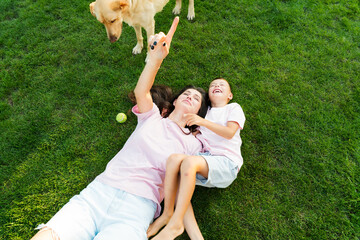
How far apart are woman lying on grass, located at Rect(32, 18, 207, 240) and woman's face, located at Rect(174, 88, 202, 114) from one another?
14 mm

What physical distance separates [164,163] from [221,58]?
8.18ft

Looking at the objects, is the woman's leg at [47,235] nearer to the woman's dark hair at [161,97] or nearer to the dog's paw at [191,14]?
the woman's dark hair at [161,97]

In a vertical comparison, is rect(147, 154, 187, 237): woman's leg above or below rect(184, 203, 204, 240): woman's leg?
above

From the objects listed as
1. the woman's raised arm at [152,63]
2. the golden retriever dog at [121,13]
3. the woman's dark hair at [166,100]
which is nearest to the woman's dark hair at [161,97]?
the woman's dark hair at [166,100]

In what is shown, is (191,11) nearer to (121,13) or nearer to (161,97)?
(121,13)

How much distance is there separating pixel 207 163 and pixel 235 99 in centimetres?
161

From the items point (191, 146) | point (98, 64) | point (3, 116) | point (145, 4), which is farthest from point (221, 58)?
point (3, 116)

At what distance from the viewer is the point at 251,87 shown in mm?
3826

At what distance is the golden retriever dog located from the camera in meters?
2.80

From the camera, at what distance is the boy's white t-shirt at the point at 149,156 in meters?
2.43

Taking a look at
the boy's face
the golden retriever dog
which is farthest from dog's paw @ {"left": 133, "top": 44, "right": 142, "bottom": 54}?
the boy's face

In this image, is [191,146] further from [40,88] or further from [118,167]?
[40,88]

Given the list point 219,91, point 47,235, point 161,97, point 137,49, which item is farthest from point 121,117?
point 47,235

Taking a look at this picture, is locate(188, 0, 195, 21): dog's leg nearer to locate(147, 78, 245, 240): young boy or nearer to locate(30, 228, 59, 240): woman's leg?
locate(147, 78, 245, 240): young boy
